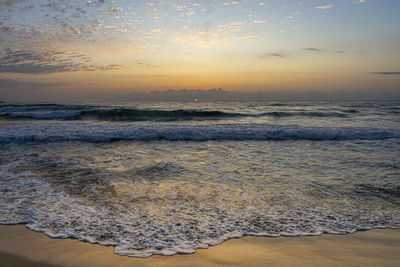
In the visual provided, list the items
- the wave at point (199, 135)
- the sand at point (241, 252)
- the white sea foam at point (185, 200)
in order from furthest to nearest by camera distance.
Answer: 1. the wave at point (199, 135)
2. the white sea foam at point (185, 200)
3. the sand at point (241, 252)

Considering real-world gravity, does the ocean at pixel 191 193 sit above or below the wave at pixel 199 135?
below

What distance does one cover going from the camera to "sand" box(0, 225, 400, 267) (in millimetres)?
2451

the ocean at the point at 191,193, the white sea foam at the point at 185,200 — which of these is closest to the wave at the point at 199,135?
the ocean at the point at 191,193

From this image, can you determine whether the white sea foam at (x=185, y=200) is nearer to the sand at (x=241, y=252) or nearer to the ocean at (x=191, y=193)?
the ocean at (x=191, y=193)

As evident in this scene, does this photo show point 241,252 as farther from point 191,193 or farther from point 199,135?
point 199,135

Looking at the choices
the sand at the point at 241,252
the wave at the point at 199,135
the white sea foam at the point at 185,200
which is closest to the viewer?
the sand at the point at 241,252

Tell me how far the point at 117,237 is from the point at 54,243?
726 mm

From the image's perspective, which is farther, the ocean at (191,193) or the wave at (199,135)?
the wave at (199,135)

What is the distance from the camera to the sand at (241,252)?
2.45 metres

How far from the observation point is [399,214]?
3648mm

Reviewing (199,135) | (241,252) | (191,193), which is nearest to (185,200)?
(191,193)

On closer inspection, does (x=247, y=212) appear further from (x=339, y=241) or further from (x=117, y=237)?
(x=117, y=237)

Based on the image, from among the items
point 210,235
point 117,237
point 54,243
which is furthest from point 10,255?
point 210,235

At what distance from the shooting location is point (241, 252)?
264 cm
